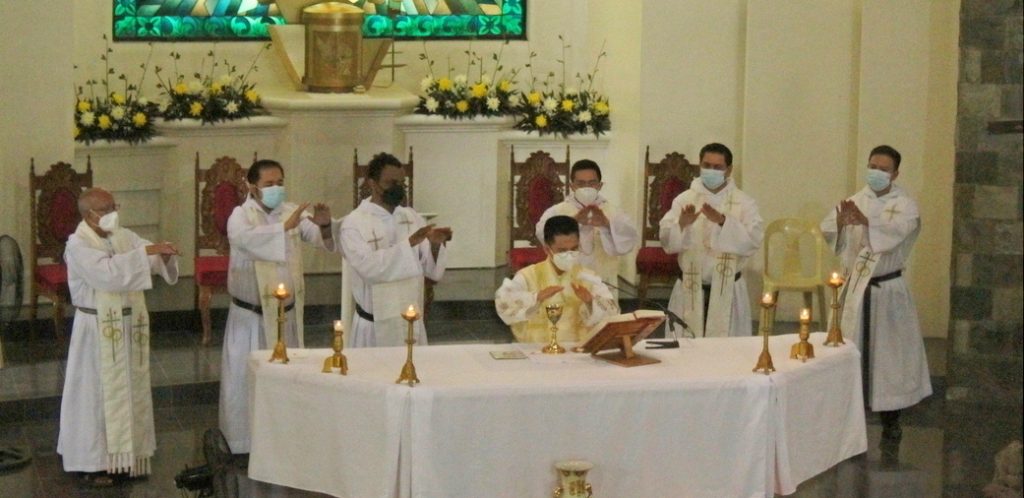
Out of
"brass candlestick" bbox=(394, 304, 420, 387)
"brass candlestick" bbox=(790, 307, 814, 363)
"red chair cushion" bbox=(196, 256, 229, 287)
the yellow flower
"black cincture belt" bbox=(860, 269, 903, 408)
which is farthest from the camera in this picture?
the yellow flower

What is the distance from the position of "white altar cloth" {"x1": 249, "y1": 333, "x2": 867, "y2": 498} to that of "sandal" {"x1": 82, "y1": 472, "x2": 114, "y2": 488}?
1.55 m

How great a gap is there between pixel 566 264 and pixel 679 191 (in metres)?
4.69

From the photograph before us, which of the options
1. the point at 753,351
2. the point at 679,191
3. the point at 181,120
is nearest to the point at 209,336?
the point at 181,120

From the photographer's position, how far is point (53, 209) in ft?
40.6

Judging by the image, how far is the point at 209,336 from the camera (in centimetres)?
1238

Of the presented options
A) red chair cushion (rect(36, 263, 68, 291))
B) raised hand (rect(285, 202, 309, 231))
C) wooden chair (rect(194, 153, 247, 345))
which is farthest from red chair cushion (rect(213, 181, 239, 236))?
raised hand (rect(285, 202, 309, 231))

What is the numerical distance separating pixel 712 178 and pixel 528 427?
12.4 feet

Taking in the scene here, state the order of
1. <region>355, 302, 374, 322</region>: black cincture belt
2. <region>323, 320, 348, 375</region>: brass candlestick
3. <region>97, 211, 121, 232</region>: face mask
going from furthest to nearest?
<region>355, 302, 374, 322</region>: black cincture belt → <region>97, 211, 121, 232</region>: face mask → <region>323, 320, 348, 375</region>: brass candlestick

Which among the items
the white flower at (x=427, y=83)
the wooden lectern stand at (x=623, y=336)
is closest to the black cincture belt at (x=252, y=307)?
the wooden lectern stand at (x=623, y=336)

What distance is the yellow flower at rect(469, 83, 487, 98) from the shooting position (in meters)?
14.5

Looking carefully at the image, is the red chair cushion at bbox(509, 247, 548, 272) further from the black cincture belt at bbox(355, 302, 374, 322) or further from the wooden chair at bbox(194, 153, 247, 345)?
the black cincture belt at bbox(355, 302, 374, 322)

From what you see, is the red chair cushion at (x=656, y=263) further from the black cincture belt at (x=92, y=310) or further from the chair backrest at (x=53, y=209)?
the black cincture belt at (x=92, y=310)

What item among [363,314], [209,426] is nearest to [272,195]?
[363,314]

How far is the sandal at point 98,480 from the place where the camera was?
9555 millimetres
